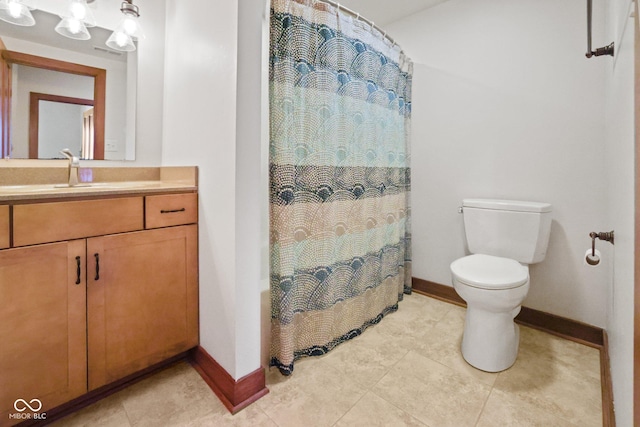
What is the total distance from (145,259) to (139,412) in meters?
0.62

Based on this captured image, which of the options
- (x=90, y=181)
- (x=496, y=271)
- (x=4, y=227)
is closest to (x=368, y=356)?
(x=496, y=271)

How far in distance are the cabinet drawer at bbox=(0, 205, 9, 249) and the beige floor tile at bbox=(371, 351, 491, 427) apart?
1526 mm

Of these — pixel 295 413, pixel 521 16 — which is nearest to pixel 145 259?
pixel 295 413

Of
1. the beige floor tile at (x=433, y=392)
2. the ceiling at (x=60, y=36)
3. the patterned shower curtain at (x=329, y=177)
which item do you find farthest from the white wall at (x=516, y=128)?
the ceiling at (x=60, y=36)

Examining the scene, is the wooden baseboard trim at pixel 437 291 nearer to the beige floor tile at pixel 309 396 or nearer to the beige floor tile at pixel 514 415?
the beige floor tile at pixel 514 415

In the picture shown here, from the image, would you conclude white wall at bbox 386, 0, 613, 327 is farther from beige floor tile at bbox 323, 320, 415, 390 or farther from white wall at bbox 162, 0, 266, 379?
white wall at bbox 162, 0, 266, 379

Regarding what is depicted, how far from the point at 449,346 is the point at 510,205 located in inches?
35.8

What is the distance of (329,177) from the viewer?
161 centimetres

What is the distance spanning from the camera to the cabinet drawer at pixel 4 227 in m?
0.98

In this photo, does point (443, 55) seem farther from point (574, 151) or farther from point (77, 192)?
point (77, 192)

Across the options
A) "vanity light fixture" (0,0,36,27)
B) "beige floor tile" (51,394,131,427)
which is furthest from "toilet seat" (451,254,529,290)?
"vanity light fixture" (0,0,36,27)

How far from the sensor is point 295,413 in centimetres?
122

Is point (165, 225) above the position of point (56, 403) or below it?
above

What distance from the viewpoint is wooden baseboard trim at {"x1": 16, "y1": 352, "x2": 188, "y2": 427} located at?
1.16 meters
